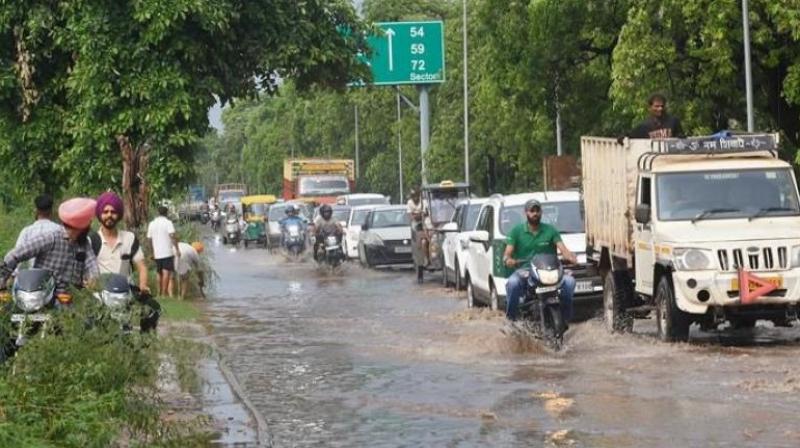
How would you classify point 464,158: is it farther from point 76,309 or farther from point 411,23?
point 76,309

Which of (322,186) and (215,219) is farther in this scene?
(215,219)

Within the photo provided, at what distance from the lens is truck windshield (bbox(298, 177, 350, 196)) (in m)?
70.9

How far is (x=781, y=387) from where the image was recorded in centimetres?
1390

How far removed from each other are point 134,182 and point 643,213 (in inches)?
476

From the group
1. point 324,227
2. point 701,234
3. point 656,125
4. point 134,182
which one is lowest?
point 324,227

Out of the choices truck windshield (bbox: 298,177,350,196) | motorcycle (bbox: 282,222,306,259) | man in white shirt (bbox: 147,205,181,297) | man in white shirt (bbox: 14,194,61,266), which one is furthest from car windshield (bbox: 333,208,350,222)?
man in white shirt (bbox: 14,194,61,266)

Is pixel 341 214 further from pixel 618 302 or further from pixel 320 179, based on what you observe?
pixel 618 302

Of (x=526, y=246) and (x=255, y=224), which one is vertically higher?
(x=526, y=246)

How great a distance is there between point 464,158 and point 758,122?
25168 mm

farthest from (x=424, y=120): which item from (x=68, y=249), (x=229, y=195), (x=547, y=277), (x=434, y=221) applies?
(x=229, y=195)

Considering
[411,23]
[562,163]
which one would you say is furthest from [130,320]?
[411,23]

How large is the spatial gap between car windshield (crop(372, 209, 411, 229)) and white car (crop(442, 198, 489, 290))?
31.7 feet

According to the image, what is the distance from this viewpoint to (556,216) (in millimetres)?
23922

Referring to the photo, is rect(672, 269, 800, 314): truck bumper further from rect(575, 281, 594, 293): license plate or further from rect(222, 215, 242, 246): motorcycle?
rect(222, 215, 242, 246): motorcycle
